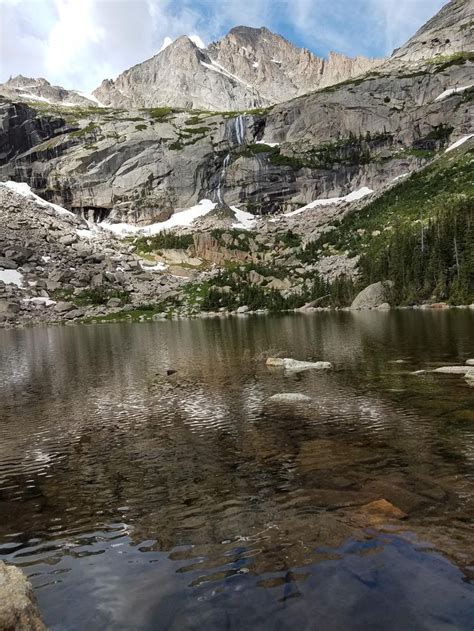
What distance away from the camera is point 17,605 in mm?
6480

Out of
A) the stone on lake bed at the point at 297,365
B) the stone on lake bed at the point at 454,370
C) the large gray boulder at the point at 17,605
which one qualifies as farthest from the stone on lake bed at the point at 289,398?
the large gray boulder at the point at 17,605

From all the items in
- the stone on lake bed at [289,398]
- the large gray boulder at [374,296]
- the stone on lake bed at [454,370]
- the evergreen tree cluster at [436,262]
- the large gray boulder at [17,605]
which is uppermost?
the evergreen tree cluster at [436,262]

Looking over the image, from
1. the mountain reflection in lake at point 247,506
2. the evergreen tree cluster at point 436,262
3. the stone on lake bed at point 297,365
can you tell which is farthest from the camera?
the evergreen tree cluster at point 436,262

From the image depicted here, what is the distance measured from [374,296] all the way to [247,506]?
11767 cm

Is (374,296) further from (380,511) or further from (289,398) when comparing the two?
(380,511)

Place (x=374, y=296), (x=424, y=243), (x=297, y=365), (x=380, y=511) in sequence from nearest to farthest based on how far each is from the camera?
(x=380, y=511) < (x=297, y=365) < (x=374, y=296) < (x=424, y=243)

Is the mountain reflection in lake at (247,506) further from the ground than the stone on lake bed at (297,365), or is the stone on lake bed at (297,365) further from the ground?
the stone on lake bed at (297,365)

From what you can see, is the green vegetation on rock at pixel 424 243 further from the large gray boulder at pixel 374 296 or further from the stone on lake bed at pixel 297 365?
the stone on lake bed at pixel 297 365

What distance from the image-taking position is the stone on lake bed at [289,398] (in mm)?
26250

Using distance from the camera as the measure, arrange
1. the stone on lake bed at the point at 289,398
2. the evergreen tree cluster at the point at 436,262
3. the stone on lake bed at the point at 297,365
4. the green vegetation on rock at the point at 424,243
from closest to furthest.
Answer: the stone on lake bed at the point at 289,398 → the stone on lake bed at the point at 297,365 → the evergreen tree cluster at the point at 436,262 → the green vegetation on rock at the point at 424,243

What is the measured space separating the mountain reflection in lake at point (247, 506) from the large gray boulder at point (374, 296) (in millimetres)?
95259

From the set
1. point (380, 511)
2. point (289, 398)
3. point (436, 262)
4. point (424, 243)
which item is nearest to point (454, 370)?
point (289, 398)

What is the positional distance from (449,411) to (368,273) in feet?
405

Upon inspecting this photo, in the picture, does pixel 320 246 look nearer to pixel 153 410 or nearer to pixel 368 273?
pixel 368 273
